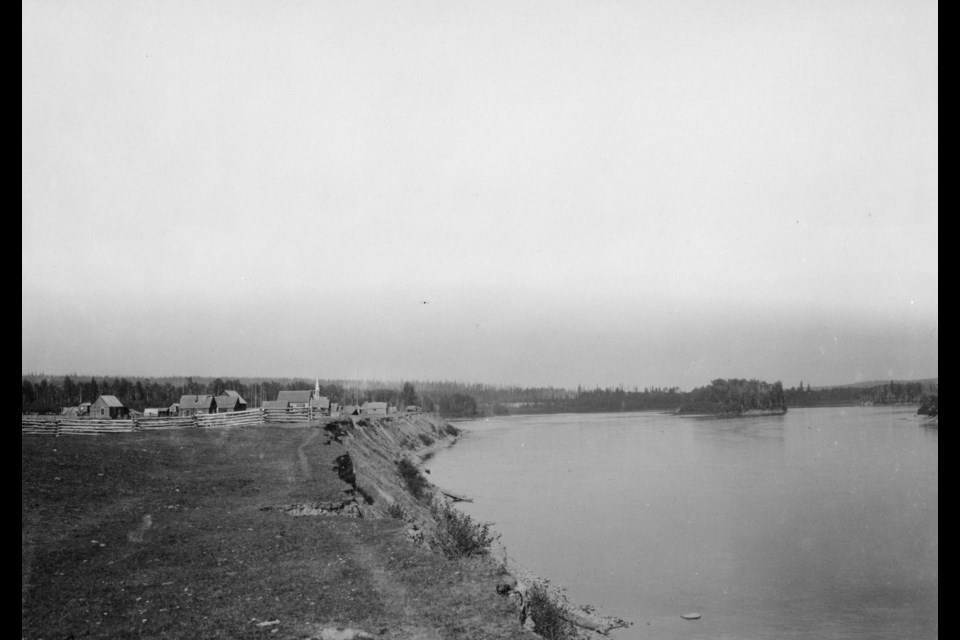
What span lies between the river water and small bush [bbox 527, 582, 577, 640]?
8.43 feet

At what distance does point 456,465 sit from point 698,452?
3117cm

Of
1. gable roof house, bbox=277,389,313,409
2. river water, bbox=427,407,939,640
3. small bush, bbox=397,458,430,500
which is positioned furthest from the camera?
gable roof house, bbox=277,389,313,409

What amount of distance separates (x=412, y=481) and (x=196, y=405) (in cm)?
3857

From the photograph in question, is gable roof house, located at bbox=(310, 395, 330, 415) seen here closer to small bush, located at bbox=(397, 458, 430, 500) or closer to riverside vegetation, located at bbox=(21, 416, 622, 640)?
small bush, located at bbox=(397, 458, 430, 500)

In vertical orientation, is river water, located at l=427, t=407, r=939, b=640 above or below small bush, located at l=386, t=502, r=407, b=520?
below

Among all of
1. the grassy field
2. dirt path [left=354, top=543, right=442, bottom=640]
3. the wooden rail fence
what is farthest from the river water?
the wooden rail fence

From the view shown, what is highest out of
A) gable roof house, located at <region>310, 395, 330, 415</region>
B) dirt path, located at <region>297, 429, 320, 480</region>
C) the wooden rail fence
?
the wooden rail fence

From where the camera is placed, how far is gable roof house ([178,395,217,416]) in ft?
225

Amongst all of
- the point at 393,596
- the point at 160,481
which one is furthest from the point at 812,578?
the point at 160,481

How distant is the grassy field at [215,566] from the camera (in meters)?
11.0

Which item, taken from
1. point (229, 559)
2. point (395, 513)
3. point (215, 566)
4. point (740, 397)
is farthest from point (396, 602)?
point (740, 397)

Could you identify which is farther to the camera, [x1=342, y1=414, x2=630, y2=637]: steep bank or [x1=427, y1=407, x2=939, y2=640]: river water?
[x1=427, y1=407, x2=939, y2=640]: river water

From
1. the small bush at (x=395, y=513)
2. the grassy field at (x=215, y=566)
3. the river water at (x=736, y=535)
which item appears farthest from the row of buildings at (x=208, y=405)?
the grassy field at (x=215, y=566)
